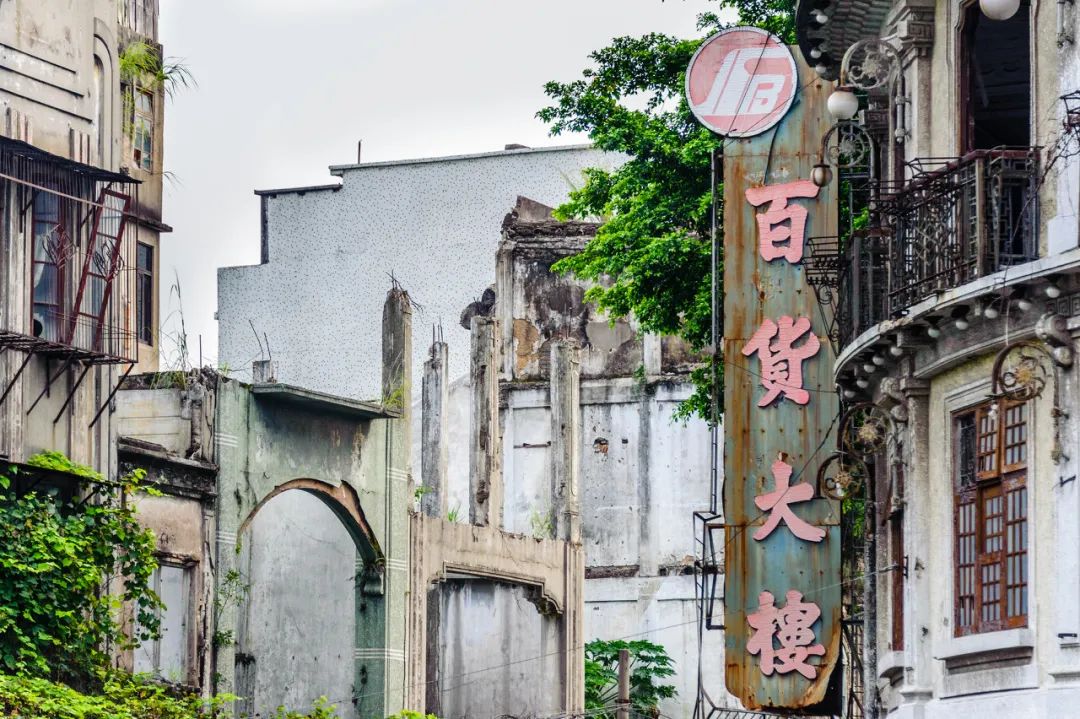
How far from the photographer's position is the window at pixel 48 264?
25.3m

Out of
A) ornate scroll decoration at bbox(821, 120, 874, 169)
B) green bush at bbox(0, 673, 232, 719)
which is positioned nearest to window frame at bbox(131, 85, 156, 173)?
green bush at bbox(0, 673, 232, 719)

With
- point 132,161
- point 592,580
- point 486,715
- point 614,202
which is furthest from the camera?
point 592,580

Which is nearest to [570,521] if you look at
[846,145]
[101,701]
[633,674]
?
[633,674]

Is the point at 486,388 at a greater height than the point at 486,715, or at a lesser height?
greater

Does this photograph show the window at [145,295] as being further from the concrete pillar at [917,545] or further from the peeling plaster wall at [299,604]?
the concrete pillar at [917,545]

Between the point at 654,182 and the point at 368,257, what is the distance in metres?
18.1

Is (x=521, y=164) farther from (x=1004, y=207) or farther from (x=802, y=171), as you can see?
(x=1004, y=207)

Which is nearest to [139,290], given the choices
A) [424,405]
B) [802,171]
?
[424,405]

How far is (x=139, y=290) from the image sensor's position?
33.6 meters

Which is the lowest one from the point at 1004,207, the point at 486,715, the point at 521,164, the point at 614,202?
the point at 486,715

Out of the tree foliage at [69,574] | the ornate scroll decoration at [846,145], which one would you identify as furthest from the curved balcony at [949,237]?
the tree foliage at [69,574]

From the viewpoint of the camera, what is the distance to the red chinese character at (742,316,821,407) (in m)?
21.5

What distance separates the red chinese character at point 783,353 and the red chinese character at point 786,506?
66cm

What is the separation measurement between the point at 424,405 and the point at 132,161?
5499 millimetres
